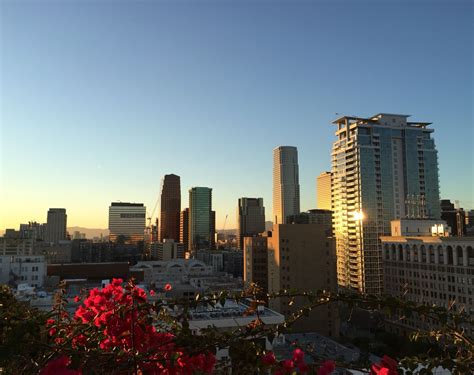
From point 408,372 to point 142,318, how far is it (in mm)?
2497

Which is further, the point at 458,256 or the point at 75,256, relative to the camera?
the point at 75,256

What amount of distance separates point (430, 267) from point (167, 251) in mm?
98131

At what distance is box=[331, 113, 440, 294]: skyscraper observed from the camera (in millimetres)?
65562

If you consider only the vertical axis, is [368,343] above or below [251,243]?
below

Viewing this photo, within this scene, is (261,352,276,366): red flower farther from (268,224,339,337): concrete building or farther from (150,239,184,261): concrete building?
(150,239,184,261): concrete building

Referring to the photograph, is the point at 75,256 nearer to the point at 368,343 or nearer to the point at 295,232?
the point at 295,232

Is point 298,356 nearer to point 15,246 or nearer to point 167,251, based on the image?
point 15,246

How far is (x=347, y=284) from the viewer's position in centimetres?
6588

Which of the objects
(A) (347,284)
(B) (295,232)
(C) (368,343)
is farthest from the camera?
(A) (347,284)

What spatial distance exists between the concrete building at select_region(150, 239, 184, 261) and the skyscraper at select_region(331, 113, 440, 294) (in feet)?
248

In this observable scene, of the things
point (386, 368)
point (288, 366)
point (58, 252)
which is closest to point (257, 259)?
point (288, 366)

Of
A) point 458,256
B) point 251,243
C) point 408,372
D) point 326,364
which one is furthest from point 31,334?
point 251,243

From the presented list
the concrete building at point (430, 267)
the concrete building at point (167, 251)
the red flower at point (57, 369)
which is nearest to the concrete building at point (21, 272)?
the concrete building at point (430, 267)

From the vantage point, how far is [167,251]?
132 meters
